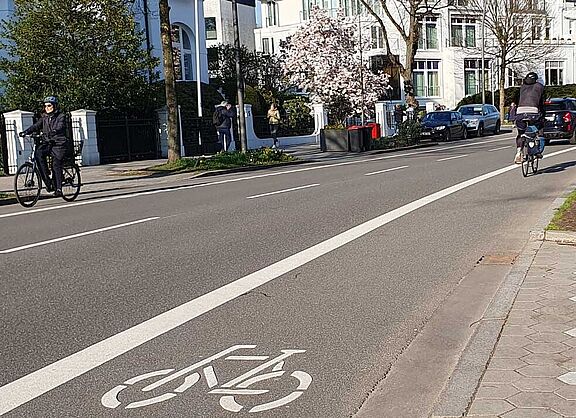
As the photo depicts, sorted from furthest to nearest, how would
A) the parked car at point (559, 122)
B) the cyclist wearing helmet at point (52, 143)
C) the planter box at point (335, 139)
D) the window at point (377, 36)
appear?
the window at point (377, 36), the planter box at point (335, 139), the parked car at point (559, 122), the cyclist wearing helmet at point (52, 143)

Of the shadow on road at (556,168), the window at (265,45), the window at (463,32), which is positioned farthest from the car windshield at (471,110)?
the window at (265,45)

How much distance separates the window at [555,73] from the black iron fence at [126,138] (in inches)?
2030

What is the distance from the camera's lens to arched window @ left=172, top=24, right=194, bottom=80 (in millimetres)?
44403

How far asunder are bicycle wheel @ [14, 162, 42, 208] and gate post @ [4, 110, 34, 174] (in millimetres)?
9456

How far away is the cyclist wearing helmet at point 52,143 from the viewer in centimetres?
1572

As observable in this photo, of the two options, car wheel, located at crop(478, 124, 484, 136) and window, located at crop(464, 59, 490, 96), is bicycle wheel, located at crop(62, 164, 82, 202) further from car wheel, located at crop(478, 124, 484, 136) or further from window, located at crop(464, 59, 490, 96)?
window, located at crop(464, 59, 490, 96)

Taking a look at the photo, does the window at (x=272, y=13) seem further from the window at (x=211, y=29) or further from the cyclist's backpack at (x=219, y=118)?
the cyclist's backpack at (x=219, y=118)

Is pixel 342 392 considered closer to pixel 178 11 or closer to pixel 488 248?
pixel 488 248

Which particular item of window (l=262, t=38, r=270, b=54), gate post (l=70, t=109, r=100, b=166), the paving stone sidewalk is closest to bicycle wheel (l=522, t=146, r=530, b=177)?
the paving stone sidewalk

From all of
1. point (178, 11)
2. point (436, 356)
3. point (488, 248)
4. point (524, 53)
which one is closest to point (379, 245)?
point (488, 248)

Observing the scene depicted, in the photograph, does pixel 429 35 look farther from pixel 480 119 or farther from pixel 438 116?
pixel 438 116

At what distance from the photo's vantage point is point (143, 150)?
101 ft

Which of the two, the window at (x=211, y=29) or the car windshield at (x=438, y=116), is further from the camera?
the window at (x=211, y=29)

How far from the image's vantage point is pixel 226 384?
5.16 m
